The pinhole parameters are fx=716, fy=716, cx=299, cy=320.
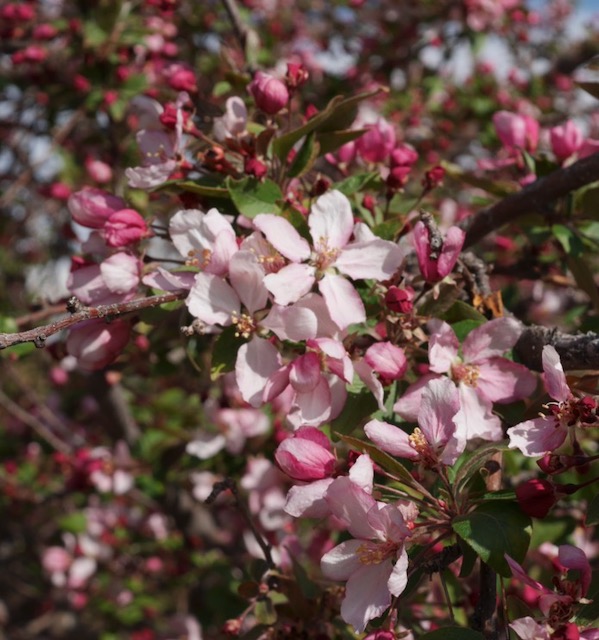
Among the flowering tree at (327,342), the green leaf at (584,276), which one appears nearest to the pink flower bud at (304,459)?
the flowering tree at (327,342)

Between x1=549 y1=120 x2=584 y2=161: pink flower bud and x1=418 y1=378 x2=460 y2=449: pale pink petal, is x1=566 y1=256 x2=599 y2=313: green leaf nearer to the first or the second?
x1=549 y1=120 x2=584 y2=161: pink flower bud

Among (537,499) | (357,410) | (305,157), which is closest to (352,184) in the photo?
(305,157)

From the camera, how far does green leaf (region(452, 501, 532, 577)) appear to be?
868mm

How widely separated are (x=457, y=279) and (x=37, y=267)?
179 inches

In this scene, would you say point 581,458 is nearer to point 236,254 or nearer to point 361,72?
point 236,254

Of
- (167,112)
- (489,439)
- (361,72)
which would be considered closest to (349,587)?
(489,439)

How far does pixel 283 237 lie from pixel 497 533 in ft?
1.72

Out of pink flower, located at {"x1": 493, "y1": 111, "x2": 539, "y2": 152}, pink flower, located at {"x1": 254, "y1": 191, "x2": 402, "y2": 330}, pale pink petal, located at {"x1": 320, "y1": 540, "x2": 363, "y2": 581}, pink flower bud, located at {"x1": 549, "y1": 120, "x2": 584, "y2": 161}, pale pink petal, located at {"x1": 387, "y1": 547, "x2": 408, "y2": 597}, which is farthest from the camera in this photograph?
pink flower, located at {"x1": 493, "y1": 111, "x2": 539, "y2": 152}

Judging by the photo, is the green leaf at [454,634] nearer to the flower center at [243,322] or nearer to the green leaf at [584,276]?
the flower center at [243,322]

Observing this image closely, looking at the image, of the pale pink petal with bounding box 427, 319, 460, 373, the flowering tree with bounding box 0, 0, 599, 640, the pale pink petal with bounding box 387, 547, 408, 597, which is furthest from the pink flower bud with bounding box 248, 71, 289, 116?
the pale pink petal with bounding box 387, 547, 408, 597

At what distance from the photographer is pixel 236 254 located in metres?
1.08

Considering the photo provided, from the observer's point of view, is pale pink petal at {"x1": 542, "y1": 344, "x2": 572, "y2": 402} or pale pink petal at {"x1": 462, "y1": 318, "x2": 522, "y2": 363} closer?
pale pink petal at {"x1": 542, "y1": 344, "x2": 572, "y2": 402}

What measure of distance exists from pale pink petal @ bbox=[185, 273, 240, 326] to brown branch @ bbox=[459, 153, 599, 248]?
0.62m

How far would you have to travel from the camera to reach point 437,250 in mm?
1110
